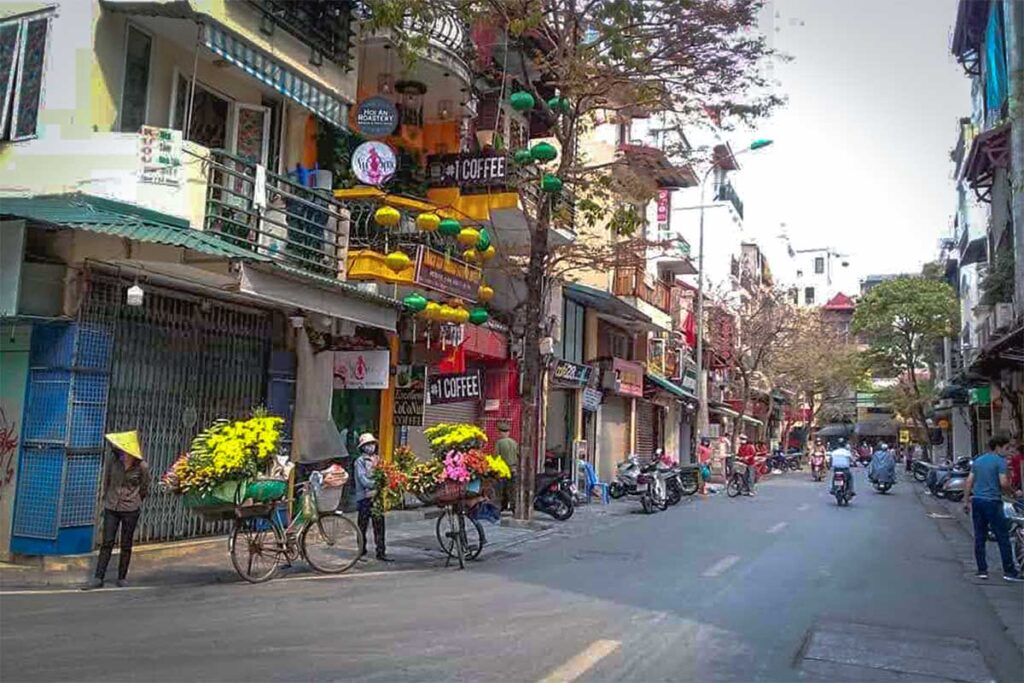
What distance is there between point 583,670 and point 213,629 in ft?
10.2

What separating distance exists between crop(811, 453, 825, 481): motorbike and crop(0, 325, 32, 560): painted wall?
32491mm

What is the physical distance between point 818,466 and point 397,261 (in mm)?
28171

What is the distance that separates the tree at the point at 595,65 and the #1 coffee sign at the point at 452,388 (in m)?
1.54

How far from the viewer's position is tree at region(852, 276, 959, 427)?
45.8 meters

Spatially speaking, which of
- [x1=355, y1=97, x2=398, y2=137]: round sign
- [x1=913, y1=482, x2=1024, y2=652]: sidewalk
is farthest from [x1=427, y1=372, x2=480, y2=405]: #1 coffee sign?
[x1=913, y1=482, x2=1024, y2=652]: sidewalk

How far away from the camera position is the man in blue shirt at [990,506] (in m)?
10.6

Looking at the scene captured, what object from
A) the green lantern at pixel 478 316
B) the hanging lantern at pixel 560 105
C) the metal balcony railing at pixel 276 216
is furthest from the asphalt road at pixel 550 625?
the hanging lantern at pixel 560 105

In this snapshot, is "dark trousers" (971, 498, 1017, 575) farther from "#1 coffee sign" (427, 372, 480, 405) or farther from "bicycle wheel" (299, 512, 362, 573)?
"#1 coffee sign" (427, 372, 480, 405)

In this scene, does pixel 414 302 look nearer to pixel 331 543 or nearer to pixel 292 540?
pixel 331 543

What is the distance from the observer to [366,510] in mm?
11227

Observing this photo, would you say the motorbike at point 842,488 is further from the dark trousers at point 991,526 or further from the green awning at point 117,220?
the green awning at point 117,220

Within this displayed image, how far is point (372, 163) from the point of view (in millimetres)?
14906

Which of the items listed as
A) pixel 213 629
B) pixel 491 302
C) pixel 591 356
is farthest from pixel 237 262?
pixel 591 356

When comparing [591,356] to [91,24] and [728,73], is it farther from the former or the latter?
[91,24]
